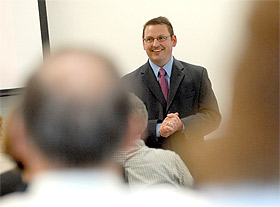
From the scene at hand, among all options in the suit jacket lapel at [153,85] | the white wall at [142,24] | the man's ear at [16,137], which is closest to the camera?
the man's ear at [16,137]

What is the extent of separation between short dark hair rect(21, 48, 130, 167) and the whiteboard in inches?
61.1

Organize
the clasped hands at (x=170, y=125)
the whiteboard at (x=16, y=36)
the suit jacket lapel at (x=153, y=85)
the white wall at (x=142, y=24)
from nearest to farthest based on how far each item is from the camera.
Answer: the clasped hands at (x=170, y=125), the suit jacket lapel at (x=153, y=85), the whiteboard at (x=16, y=36), the white wall at (x=142, y=24)

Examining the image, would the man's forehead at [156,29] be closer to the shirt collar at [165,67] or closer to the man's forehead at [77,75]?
the shirt collar at [165,67]

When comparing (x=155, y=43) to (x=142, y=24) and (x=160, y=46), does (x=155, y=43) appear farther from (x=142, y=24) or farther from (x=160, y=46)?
(x=142, y=24)

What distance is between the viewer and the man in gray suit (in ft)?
4.50

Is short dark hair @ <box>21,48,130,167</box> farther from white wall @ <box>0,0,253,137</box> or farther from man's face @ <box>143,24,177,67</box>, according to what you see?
white wall @ <box>0,0,253,137</box>

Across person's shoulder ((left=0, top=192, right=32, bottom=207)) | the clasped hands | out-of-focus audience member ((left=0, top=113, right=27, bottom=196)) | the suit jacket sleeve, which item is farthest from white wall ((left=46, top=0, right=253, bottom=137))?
person's shoulder ((left=0, top=192, right=32, bottom=207))

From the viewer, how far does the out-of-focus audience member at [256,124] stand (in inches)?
10.8

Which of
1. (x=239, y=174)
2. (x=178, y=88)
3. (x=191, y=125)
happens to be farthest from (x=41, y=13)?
(x=239, y=174)

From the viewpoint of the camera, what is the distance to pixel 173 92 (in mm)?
1479

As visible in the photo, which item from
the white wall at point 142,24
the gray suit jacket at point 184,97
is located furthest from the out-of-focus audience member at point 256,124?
the white wall at point 142,24

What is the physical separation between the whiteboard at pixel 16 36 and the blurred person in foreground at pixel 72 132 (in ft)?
5.08

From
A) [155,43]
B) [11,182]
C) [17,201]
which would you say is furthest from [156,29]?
[17,201]

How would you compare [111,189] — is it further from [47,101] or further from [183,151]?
[183,151]
